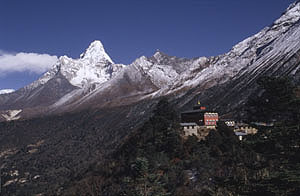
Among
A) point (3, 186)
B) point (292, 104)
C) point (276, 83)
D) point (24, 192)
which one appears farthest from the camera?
point (3, 186)

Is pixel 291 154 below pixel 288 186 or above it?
above

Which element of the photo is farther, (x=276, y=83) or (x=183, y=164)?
(x=183, y=164)

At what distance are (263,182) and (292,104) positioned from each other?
16.1ft

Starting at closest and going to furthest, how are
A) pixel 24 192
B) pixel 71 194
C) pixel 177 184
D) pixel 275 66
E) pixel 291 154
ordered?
pixel 291 154
pixel 177 184
pixel 71 194
pixel 24 192
pixel 275 66

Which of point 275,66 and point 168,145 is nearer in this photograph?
point 168,145

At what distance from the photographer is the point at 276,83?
18484 millimetres

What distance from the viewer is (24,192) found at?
154 metres

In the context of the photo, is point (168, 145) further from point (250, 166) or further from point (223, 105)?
point (223, 105)

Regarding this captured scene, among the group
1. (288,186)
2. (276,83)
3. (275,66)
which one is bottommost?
(288,186)

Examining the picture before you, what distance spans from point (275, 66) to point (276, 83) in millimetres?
194840

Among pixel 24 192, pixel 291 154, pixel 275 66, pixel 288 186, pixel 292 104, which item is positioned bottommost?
pixel 24 192

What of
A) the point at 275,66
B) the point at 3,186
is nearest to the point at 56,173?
the point at 3,186

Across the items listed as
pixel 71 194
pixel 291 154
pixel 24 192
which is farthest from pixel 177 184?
pixel 24 192

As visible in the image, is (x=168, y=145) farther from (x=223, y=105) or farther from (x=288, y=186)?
(x=223, y=105)
